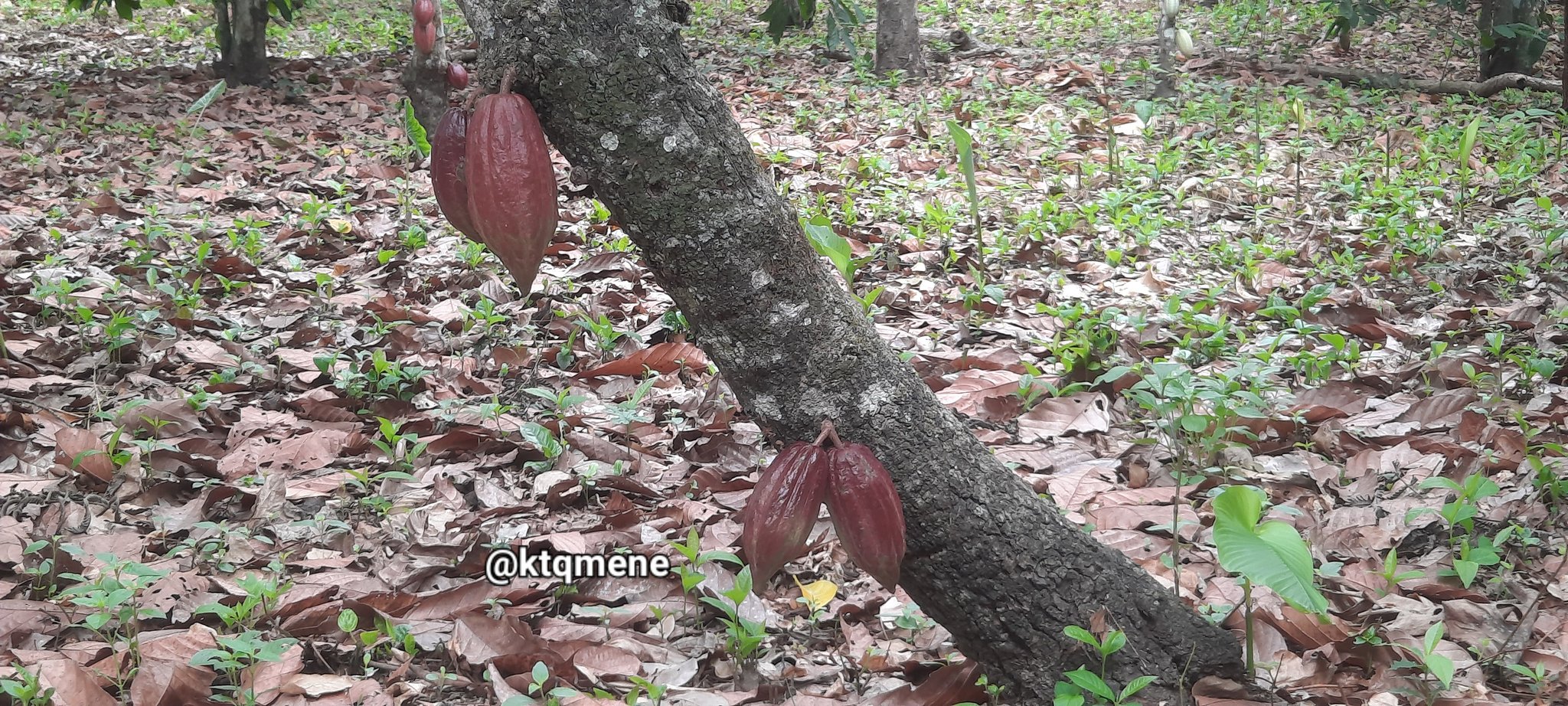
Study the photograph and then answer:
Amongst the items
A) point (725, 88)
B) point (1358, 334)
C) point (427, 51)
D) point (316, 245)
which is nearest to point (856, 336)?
point (1358, 334)

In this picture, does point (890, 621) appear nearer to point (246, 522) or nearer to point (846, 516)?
point (846, 516)

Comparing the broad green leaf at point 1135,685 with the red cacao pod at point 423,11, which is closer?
the broad green leaf at point 1135,685

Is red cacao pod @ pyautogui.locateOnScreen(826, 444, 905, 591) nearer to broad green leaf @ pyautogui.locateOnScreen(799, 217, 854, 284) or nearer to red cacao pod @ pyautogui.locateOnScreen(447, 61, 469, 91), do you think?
broad green leaf @ pyautogui.locateOnScreen(799, 217, 854, 284)

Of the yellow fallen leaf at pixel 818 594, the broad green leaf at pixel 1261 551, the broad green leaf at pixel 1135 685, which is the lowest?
the yellow fallen leaf at pixel 818 594

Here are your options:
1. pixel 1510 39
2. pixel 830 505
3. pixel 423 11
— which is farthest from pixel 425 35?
pixel 1510 39

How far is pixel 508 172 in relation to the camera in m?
1.06

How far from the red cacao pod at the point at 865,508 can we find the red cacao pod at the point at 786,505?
2cm

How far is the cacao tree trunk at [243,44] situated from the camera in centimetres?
591

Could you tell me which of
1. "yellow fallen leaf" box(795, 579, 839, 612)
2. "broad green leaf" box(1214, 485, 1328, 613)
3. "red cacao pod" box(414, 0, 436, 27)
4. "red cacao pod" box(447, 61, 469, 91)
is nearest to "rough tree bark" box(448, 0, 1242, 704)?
"broad green leaf" box(1214, 485, 1328, 613)

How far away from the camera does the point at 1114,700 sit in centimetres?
138

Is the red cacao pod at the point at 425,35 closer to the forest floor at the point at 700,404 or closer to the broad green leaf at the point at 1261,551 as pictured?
the forest floor at the point at 700,404

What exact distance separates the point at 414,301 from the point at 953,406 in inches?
63.6

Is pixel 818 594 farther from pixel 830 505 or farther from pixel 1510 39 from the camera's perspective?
pixel 1510 39

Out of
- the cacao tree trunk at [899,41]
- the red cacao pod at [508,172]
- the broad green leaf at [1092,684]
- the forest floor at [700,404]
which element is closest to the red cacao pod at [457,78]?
the forest floor at [700,404]
